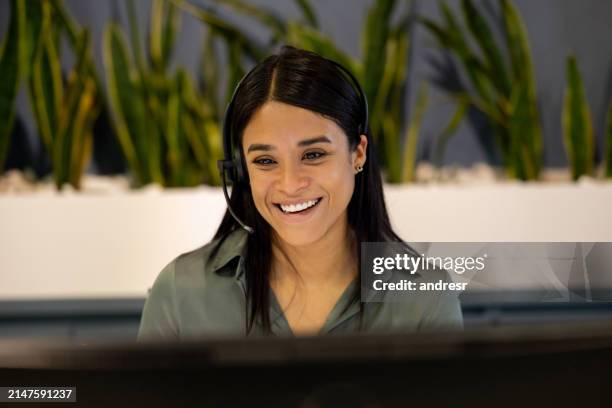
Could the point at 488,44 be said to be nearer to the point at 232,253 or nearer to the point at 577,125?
the point at 577,125

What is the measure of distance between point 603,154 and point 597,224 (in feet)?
1.78

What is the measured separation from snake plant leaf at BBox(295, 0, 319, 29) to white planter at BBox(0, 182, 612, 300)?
0.62 m

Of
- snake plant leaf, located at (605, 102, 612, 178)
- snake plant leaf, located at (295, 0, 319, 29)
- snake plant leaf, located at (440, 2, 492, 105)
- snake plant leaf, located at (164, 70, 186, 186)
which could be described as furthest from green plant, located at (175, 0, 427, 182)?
snake plant leaf, located at (605, 102, 612, 178)

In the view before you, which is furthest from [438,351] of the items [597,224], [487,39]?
[487,39]

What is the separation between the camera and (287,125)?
0.73m

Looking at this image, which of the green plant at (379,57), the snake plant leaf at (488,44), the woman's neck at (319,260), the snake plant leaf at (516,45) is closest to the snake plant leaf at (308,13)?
the green plant at (379,57)

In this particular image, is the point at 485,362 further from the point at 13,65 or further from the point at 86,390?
the point at 13,65

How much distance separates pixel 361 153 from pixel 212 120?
1129mm

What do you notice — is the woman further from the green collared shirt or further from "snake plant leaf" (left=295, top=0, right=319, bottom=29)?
"snake plant leaf" (left=295, top=0, right=319, bottom=29)

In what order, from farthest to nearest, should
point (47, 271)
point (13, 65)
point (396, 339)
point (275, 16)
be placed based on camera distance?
1. point (275, 16)
2. point (13, 65)
3. point (47, 271)
4. point (396, 339)

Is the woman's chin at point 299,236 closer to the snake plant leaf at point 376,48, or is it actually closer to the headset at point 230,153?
the headset at point 230,153

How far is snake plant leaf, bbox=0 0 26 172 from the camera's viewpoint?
1.76 meters

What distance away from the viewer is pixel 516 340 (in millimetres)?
305

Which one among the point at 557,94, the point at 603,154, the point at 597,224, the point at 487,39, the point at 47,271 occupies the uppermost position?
the point at 487,39
